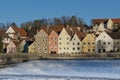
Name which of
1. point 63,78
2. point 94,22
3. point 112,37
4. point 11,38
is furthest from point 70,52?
point 63,78

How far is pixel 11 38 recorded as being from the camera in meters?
123

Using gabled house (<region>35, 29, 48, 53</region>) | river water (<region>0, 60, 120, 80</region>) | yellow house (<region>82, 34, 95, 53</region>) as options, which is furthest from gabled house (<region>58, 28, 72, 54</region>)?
river water (<region>0, 60, 120, 80</region>)

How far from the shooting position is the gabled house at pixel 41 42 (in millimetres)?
108000

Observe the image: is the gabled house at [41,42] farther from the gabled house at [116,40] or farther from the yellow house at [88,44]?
the gabled house at [116,40]

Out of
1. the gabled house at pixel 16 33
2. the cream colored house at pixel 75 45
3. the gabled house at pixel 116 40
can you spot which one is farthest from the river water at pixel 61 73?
the gabled house at pixel 16 33

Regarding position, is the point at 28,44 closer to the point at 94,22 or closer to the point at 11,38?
the point at 11,38

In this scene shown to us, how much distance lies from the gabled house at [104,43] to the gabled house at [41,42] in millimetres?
13238

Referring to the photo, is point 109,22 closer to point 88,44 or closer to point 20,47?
point 88,44

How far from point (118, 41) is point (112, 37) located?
Result: 2649 mm

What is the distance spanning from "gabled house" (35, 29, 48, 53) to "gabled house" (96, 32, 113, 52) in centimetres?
1324

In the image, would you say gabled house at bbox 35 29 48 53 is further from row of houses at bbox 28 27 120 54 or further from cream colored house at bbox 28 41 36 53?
cream colored house at bbox 28 41 36 53

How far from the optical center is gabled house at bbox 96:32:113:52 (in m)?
105

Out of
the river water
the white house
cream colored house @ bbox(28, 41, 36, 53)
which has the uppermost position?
the white house

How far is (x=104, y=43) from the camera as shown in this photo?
106 m
